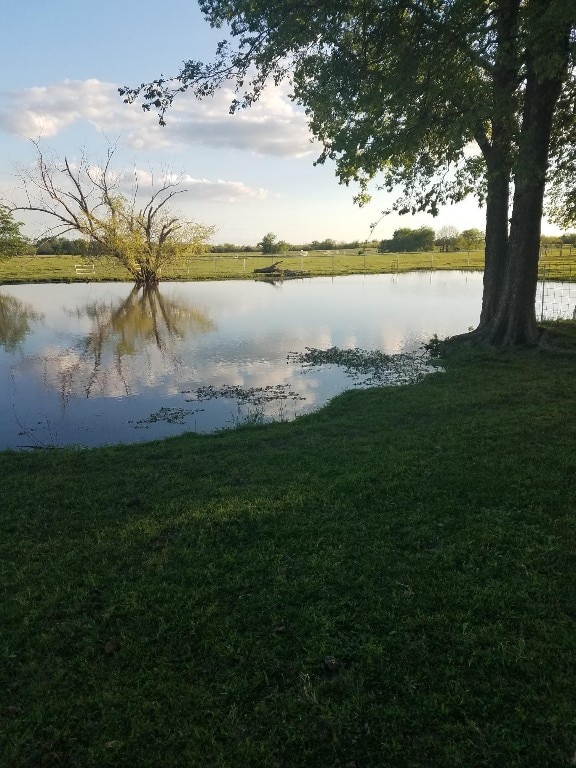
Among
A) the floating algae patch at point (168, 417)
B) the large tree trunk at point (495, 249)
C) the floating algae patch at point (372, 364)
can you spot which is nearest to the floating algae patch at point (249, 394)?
the floating algae patch at point (168, 417)

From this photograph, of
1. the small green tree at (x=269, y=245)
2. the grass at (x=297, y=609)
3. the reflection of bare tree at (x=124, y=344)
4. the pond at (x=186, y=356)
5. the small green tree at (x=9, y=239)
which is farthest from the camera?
the small green tree at (x=269, y=245)

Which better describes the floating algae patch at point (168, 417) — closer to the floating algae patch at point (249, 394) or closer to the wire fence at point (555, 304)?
the floating algae patch at point (249, 394)

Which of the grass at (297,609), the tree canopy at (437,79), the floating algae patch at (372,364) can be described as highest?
the tree canopy at (437,79)

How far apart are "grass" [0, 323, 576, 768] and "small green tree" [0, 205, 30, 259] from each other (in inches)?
1887

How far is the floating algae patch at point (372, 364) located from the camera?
42.7ft

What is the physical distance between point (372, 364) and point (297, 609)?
11217 mm

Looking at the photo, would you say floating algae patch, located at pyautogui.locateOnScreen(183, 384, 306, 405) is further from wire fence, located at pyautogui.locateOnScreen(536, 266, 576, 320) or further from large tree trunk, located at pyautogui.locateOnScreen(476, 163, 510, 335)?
wire fence, located at pyautogui.locateOnScreen(536, 266, 576, 320)

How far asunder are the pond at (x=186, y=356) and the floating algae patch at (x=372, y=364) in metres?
0.09

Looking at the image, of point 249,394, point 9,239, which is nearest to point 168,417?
point 249,394

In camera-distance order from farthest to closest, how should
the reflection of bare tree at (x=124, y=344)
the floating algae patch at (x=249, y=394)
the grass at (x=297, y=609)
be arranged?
the reflection of bare tree at (x=124, y=344), the floating algae patch at (x=249, y=394), the grass at (x=297, y=609)

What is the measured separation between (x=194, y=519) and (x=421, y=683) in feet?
9.80

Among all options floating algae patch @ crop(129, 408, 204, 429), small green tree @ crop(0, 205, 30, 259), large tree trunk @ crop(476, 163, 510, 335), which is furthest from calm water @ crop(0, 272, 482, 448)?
small green tree @ crop(0, 205, 30, 259)

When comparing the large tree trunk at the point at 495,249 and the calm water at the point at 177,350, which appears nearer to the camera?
the calm water at the point at 177,350

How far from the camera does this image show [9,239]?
47469mm
